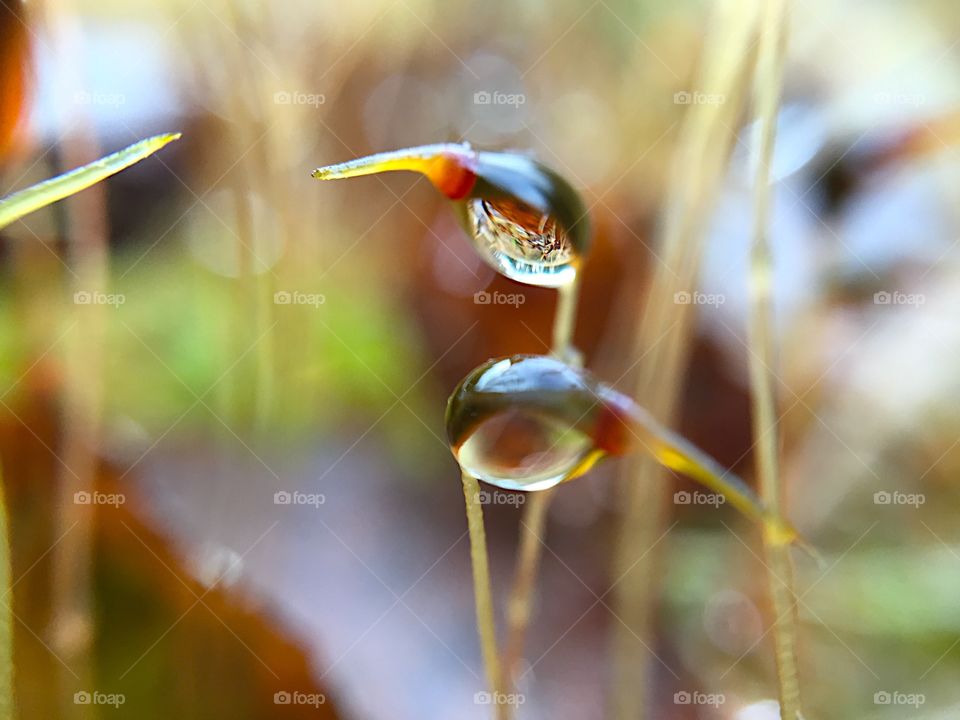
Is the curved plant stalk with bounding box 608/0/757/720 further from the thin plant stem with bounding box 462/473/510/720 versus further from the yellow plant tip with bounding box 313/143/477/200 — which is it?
the yellow plant tip with bounding box 313/143/477/200

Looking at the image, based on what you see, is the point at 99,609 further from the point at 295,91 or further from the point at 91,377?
the point at 295,91

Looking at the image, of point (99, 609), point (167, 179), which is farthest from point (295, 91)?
point (99, 609)

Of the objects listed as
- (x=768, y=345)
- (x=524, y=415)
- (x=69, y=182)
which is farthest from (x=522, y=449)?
(x=768, y=345)

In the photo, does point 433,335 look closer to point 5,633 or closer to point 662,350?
point 662,350

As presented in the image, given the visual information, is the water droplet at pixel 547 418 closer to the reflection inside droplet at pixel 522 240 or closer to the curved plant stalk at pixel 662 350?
the reflection inside droplet at pixel 522 240

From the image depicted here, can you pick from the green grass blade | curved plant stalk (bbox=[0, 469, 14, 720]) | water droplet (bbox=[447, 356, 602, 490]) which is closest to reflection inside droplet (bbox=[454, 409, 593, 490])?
water droplet (bbox=[447, 356, 602, 490])
